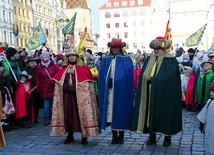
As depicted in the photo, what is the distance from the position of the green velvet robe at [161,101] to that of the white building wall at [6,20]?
4392cm

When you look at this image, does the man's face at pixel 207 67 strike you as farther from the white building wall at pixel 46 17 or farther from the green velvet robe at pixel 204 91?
the white building wall at pixel 46 17

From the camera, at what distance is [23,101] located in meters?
7.88

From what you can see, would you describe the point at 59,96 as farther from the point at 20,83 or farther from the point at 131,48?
the point at 131,48

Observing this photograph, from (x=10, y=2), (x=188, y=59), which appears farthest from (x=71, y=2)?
(x=188, y=59)

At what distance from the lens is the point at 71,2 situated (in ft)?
293

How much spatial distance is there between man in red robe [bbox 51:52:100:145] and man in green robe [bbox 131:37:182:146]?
79 cm

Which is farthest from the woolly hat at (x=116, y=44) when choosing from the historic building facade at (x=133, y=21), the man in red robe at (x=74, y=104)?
the historic building facade at (x=133, y=21)

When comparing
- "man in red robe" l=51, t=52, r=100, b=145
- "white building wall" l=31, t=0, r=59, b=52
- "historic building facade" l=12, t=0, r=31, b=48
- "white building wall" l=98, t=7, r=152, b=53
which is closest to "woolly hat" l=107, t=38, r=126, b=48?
"man in red robe" l=51, t=52, r=100, b=145

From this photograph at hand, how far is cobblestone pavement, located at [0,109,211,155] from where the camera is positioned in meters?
5.60

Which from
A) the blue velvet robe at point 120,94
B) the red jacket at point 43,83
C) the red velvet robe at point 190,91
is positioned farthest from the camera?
the red velvet robe at point 190,91

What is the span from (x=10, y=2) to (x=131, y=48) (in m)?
37.3

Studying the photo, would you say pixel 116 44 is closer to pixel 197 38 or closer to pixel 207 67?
pixel 207 67

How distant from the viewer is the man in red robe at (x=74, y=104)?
5.96 meters

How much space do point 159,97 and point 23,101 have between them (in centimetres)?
358
